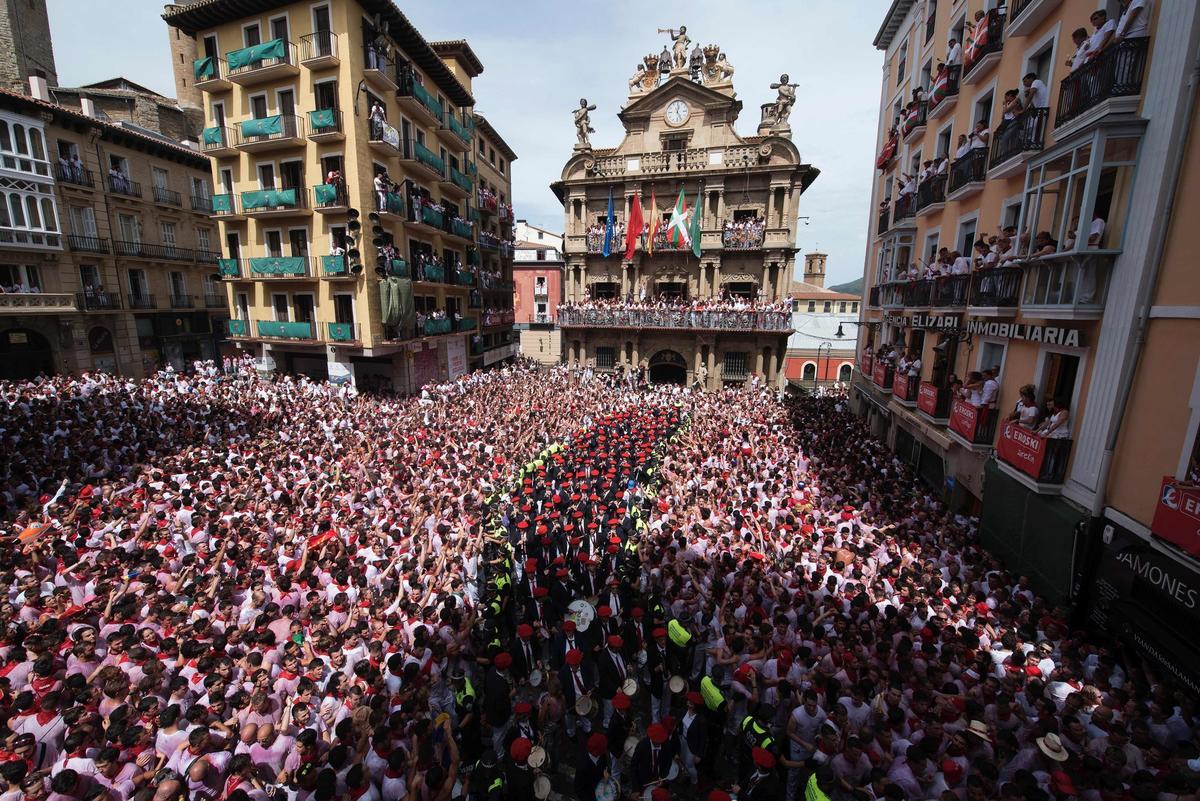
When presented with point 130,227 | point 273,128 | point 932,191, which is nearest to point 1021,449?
point 932,191

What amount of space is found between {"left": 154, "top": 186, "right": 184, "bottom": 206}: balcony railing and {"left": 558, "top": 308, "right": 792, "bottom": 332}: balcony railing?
72.2 feet

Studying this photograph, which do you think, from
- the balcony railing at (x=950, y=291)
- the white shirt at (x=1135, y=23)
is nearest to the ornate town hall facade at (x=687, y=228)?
the balcony railing at (x=950, y=291)

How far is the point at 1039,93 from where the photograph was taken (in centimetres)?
996

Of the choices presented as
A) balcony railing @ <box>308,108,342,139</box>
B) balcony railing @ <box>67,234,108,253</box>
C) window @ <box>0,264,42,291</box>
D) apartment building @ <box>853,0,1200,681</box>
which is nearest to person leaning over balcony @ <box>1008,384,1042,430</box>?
apartment building @ <box>853,0,1200,681</box>

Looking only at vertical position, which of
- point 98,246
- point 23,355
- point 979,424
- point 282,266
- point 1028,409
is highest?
point 98,246

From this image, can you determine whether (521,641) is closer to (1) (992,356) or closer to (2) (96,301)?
(1) (992,356)

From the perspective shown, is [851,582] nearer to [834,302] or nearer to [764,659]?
[764,659]

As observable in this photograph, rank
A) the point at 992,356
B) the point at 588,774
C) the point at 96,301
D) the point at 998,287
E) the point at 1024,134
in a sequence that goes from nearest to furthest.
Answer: the point at 588,774 < the point at 1024,134 < the point at 998,287 < the point at 992,356 < the point at 96,301

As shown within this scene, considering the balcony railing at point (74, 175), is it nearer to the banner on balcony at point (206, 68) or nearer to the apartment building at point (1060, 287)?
the banner on balcony at point (206, 68)

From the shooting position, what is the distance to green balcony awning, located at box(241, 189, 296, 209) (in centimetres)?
2073

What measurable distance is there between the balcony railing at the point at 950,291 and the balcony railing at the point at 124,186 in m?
35.6

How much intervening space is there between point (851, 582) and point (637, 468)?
261 inches

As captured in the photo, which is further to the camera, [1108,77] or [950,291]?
[950,291]

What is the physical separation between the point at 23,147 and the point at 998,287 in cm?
3515
